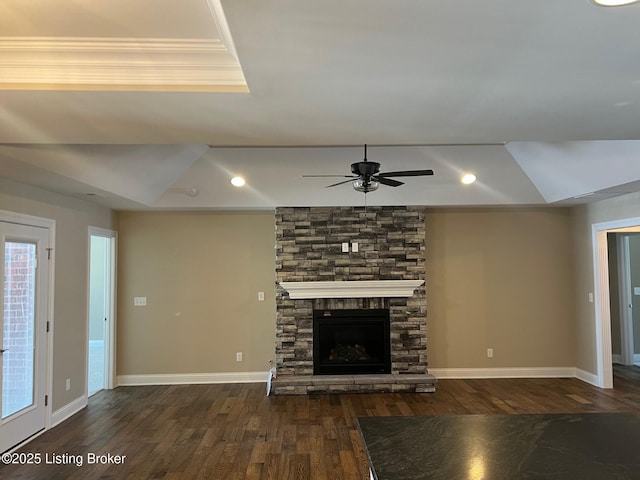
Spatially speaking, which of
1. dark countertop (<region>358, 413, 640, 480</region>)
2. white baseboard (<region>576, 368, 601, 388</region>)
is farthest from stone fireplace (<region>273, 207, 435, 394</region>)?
dark countertop (<region>358, 413, 640, 480</region>)

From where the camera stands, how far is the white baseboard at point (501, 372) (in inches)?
245

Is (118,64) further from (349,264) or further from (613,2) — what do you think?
(349,264)

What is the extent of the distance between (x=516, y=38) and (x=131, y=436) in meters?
4.46

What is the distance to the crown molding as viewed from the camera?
2201mm

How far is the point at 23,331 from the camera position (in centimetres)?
411

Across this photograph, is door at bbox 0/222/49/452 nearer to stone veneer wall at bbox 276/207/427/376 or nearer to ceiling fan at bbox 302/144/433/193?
stone veneer wall at bbox 276/207/427/376

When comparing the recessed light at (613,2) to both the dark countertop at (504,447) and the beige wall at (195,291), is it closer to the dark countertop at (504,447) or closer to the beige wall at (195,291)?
the dark countertop at (504,447)

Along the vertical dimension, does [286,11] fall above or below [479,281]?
above

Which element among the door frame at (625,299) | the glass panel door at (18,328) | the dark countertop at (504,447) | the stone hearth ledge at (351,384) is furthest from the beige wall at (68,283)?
the door frame at (625,299)

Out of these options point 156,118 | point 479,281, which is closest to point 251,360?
point 479,281

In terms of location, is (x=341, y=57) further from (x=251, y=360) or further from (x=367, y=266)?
(x=251, y=360)

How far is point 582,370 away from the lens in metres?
6.09

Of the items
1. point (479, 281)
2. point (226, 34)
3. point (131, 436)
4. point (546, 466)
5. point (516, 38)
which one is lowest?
point (131, 436)

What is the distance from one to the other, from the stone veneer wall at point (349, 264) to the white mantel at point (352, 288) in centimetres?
13
